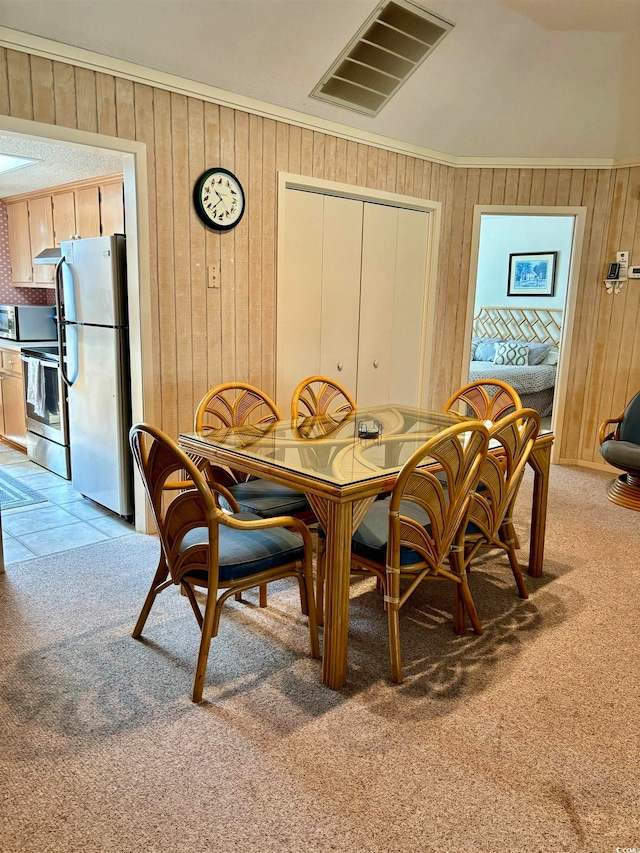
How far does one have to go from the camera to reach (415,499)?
7.29 ft

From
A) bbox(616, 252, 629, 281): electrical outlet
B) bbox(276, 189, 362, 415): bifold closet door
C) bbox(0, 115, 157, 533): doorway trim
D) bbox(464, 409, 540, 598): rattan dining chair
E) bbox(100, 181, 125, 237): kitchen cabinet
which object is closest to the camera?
bbox(464, 409, 540, 598): rattan dining chair

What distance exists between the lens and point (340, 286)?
4.41m

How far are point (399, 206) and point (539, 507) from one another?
2.60m

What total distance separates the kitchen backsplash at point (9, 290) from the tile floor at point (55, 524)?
2.32m

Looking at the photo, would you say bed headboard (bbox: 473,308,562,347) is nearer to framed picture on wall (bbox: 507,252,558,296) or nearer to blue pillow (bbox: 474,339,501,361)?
framed picture on wall (bbox: 507,252,558,296)

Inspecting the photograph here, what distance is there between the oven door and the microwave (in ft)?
0.96

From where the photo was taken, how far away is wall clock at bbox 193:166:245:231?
137 inches

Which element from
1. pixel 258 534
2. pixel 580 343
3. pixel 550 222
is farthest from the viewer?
pixel 550 222

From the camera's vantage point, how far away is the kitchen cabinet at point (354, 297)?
4.12 m

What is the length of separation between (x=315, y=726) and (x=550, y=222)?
24.6 feet

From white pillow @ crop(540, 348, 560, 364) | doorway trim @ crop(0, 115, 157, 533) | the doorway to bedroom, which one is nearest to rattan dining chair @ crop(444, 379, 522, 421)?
doorway trim @ crop(0, 115, 157, 533)

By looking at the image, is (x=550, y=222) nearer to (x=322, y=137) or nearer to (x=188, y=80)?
(x=322, y=137)

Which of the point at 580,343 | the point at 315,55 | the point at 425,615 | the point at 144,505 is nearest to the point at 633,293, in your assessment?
the point at 580,343

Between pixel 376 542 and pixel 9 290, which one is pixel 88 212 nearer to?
pixel 9 290
